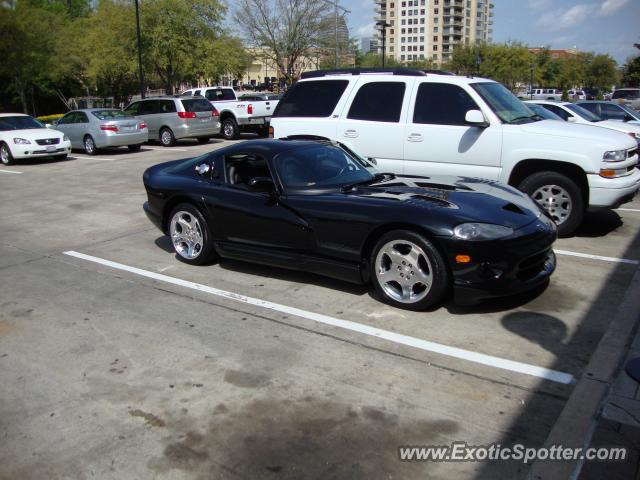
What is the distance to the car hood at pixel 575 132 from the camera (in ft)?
22.5

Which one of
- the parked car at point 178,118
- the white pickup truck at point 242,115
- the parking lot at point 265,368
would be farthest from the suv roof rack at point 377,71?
the white pickup truck at point 242,115

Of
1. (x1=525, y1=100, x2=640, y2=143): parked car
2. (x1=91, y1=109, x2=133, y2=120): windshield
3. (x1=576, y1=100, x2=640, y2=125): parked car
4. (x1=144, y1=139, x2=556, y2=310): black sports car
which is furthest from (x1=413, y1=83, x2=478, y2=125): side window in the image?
(x1=91, y1=109, x2=133, y2=120): windshield

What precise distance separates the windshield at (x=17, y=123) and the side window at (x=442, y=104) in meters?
13.7

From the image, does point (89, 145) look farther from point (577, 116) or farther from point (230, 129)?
point (577, 116)

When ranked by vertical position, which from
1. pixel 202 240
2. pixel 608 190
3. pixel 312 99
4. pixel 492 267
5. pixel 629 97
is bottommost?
pixel 202 240

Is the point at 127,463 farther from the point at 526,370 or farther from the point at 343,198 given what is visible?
the point at 343,198

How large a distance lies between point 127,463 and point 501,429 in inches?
80.0

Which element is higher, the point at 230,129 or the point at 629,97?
the point at 629,97

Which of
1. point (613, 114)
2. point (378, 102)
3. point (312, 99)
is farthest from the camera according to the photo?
point (613, 114)

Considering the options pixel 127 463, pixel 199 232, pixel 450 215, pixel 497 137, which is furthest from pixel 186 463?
pixel 497 137

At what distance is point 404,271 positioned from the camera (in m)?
4.83

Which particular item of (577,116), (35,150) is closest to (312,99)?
(577,116)

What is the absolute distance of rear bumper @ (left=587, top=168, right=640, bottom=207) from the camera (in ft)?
22.4

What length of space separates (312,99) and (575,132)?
3681mm
